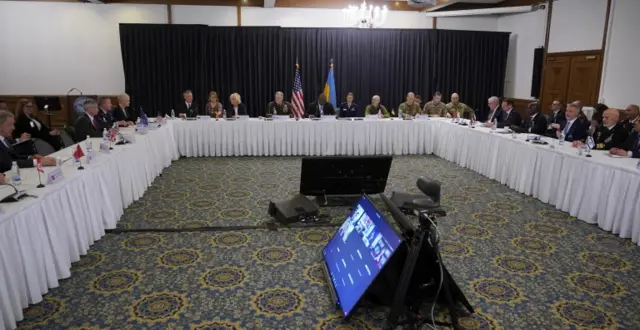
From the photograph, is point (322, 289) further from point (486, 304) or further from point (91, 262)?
point (91, 262)

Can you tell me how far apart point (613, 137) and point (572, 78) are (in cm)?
403

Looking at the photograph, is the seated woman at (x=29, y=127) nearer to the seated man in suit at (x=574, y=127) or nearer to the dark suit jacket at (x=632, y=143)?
the seated man in suit at (x=574, y=127)

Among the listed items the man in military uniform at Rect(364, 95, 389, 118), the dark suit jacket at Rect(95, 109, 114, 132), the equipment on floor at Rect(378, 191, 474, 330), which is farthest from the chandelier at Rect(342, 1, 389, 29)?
the equipment on floor at Rect(378, 191, 474, 330)

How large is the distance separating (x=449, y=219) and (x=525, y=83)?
300 inches

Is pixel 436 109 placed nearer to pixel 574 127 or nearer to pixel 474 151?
pixel 474 151

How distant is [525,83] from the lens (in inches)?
426

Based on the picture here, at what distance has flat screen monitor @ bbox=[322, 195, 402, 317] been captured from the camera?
2.46 m

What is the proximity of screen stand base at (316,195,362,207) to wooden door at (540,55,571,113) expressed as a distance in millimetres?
6452

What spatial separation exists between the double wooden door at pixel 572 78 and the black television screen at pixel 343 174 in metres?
5.85

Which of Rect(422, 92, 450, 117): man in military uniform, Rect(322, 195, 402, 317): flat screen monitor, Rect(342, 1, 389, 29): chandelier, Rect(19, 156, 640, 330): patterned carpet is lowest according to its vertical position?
Rect(19, 156, 640, 330): patterned carpet

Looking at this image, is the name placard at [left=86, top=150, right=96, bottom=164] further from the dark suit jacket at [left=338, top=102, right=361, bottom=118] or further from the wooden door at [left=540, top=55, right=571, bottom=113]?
the wooden door at [left=540, top=55, right=571, bottom=113]

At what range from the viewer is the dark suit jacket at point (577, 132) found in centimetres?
604

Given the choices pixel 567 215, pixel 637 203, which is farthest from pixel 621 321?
pixel 567 215

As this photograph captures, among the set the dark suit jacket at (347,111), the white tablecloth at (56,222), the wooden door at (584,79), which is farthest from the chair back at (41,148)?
the wooden door at (584,79)
